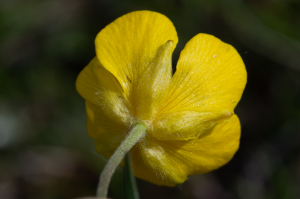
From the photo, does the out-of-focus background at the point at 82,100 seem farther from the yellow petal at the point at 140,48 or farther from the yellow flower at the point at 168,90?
the yellow petal at the point at 140,48

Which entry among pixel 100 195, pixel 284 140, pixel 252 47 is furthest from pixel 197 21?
pixel 100 195

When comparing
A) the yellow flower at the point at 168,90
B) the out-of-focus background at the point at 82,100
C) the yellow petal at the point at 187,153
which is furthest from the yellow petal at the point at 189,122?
the out-of-focus background at the point at 82,100

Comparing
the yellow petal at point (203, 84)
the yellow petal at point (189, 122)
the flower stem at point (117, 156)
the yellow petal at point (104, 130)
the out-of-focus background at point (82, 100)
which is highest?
the yellow petal at point (203, 84)

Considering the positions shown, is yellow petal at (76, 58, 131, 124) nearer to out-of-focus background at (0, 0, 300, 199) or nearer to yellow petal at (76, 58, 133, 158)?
yellow petal at (76, 58, 133, 158)

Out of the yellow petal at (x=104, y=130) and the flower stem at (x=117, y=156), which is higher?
the flower stem at (x=117, y=156)

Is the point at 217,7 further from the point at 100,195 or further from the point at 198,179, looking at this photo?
the point at 100,195

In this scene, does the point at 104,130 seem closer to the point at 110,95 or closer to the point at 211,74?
the point at 110,95

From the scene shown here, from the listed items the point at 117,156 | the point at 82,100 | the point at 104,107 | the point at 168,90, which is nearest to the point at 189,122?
the point at 168,90
